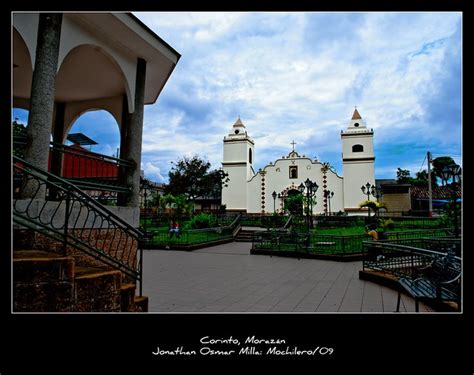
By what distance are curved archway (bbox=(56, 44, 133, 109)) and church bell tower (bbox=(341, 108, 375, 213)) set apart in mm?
30108

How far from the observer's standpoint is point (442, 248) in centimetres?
708

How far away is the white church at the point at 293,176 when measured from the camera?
33375mm

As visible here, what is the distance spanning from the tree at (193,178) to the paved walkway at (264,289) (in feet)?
87.3

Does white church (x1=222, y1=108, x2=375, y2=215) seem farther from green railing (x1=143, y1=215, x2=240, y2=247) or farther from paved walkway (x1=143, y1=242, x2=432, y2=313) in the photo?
paved walkway (x1=143, y1=242, x2=432, y2=313)

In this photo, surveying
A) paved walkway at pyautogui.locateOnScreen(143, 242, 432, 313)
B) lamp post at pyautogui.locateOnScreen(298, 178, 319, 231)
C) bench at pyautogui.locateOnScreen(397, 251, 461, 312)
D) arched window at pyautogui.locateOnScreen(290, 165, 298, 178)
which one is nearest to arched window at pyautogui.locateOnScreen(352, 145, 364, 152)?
arched window at pyautogui.locateOnScreen(290, 165, 298, 178)

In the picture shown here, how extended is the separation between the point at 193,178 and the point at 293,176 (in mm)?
12258

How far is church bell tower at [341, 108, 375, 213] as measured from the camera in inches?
1291

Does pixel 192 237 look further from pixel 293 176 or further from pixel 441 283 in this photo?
pixel 293 176

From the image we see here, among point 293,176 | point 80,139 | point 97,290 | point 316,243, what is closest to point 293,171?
point 293,176

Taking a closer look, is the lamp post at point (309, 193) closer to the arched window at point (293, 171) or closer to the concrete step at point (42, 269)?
the arched window at point (293, 171)
